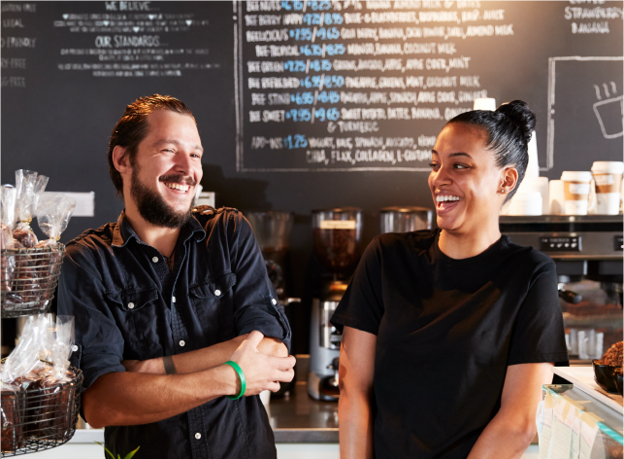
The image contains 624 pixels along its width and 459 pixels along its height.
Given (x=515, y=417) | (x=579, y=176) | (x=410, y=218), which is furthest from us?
(x=410, y=218)

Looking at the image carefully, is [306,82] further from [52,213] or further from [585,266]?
[52,213]

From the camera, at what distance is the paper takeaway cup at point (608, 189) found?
6.54 ft

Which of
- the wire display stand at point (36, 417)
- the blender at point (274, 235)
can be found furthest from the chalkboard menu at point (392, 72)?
the wire display stand at point (36, 417)

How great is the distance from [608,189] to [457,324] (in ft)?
3.79

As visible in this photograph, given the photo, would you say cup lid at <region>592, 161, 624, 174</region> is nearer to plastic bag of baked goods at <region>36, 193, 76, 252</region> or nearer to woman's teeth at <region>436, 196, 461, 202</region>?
woman's teeth at <region>436, 196, 461, 202</region>

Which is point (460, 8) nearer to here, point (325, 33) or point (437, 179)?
point (325, 33)

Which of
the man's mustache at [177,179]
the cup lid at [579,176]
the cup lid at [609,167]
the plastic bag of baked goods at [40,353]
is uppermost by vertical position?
the cup lid at [609,167]

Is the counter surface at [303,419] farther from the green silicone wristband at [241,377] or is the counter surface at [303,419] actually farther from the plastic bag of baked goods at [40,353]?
the plastic bag of baked goods at [40,353]

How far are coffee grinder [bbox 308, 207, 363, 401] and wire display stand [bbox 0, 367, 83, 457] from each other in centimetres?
132

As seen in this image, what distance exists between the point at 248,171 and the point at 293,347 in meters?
0.87

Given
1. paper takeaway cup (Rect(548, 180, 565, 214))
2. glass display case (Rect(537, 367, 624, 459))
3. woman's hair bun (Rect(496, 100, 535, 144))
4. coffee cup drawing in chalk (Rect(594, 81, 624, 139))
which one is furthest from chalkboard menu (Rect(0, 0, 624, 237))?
glass display case (Rect(537, 367, 624, 459))

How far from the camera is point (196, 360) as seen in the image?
1.21 meters

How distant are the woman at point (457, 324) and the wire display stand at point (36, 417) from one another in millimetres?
714

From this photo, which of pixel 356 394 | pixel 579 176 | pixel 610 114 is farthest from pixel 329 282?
pixel 610 114
